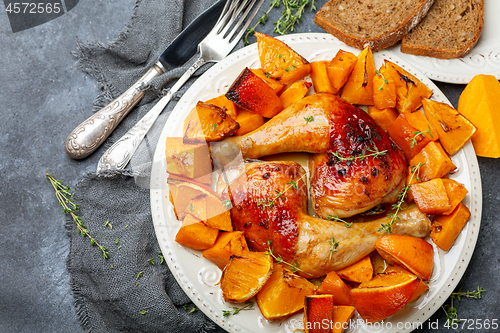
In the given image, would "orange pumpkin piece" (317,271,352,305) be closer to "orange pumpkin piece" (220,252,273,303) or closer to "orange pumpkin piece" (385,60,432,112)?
"orange pumpkin piece" (220,252,273,303)

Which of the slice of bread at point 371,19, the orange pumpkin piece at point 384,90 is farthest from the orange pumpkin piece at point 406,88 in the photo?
the slice of bread at point 371,19

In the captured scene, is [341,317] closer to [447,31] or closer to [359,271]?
[359,271]

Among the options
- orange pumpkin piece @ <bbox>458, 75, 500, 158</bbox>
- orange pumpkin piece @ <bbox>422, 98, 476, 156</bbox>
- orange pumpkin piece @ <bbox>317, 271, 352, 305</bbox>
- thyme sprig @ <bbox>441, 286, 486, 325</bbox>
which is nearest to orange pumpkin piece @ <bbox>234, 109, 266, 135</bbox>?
orange pumpkin piece @ <bbox>317, 271, 352, 305</bbox>

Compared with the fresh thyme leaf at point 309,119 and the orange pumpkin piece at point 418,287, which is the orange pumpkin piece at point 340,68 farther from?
the orange pumpkin piece at point 418,287

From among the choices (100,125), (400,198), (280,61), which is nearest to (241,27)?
(280,61)

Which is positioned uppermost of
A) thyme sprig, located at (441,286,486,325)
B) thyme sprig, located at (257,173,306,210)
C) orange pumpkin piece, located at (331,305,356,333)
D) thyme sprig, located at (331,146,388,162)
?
thyme sprig, located at (331,146,388,162)
